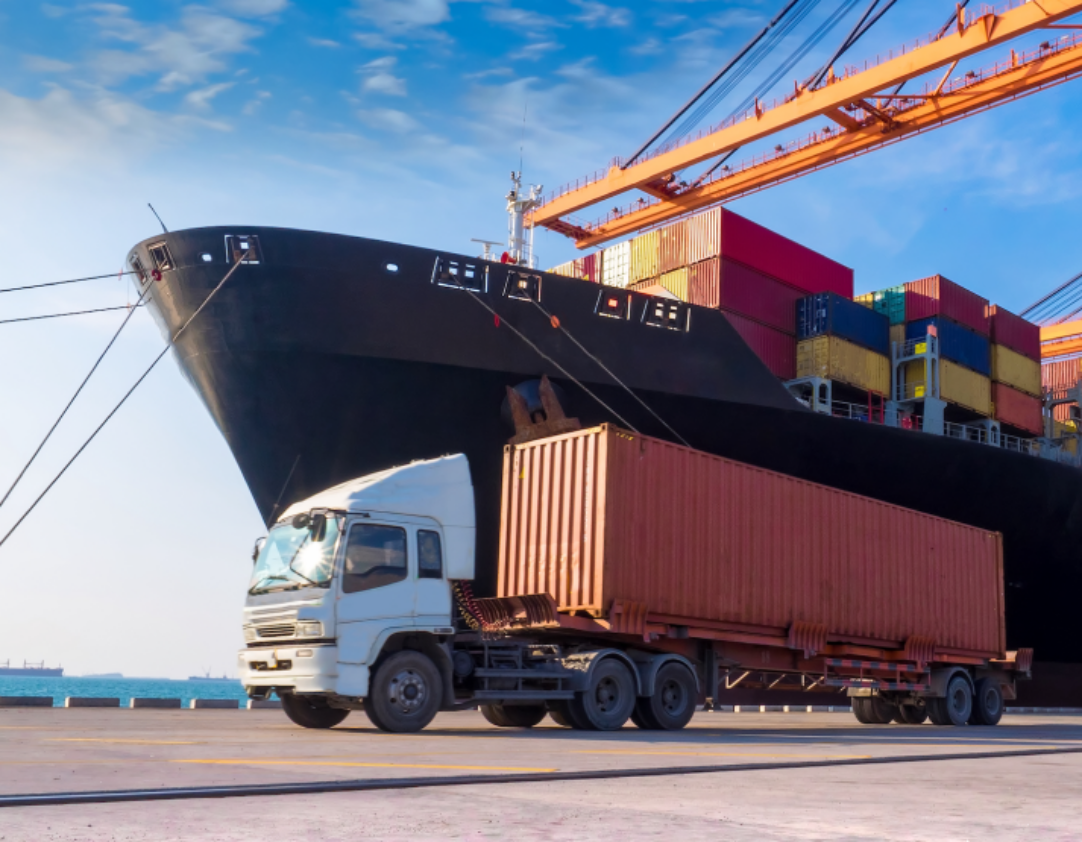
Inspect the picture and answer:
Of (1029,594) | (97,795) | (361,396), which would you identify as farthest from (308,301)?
(1029,594)

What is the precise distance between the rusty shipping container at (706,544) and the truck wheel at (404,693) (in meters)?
2.37

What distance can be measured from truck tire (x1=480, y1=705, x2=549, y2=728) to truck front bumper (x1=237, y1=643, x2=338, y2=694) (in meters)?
3.39

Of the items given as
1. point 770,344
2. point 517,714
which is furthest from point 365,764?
point 770,344

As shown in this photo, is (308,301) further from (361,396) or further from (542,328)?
(542,328)

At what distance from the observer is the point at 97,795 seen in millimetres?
5363

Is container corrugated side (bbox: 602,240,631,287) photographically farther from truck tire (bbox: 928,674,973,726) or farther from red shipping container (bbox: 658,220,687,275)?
truck tire (bbox: 928,674,973,726)

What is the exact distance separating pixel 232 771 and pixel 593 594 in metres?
7.06

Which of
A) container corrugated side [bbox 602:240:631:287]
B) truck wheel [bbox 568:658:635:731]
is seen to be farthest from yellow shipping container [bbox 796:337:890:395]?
truck wheel [bbox 568:658:635:731]

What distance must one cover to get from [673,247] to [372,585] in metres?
14.5

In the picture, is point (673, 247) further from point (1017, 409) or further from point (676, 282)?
Result: point (1017, 409)

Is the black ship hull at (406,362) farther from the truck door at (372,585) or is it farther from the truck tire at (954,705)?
the truck door at (372,585)

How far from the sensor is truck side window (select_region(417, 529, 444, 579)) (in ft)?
39.9

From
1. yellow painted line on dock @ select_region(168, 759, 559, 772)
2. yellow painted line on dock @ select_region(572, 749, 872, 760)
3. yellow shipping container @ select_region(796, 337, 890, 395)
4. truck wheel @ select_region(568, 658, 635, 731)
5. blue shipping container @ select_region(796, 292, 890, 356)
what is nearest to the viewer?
yellow painted line on dock @ select_region(168, 759, 559, 772)

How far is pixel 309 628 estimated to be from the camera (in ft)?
37.1
